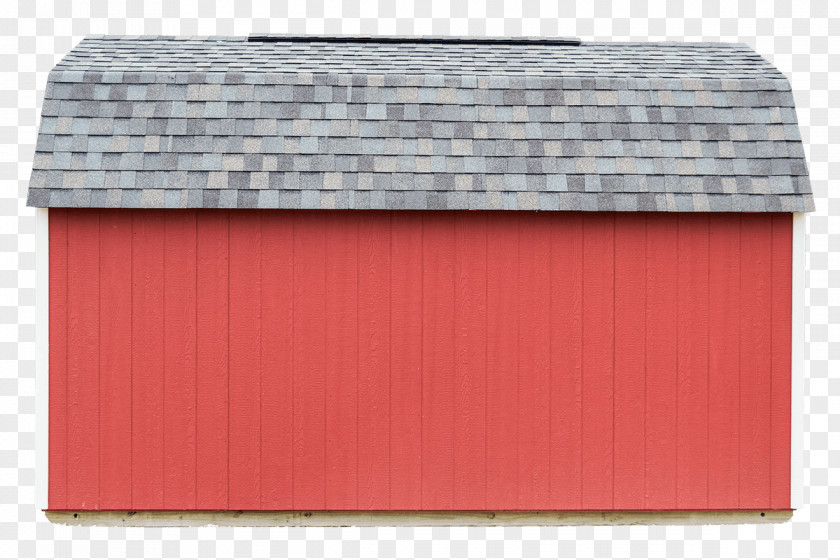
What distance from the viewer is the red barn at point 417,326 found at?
621 centimetres

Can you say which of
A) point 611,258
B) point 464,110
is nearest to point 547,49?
point 464,110

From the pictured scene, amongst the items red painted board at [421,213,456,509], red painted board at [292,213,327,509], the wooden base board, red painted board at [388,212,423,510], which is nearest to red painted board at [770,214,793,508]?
the wooden base board

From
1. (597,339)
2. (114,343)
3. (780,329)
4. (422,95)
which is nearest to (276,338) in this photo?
(114,343)

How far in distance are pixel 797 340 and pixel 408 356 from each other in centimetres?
276

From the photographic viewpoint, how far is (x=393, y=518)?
630 centimetres

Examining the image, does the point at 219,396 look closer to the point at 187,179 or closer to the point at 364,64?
the point at 187,179

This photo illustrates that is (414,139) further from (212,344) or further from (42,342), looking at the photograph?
(42,342)

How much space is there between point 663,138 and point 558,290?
4.34ft

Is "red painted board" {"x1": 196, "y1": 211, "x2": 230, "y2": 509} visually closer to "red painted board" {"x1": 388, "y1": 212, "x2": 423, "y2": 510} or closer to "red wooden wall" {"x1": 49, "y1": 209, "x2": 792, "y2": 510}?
"red wooden wall" {"x1": 49, "y1": 209, "x2": 792, "y2": 510}

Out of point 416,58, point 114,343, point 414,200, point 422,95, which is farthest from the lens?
point 416,58

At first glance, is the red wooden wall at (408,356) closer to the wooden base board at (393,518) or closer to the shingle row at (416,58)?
the wooden base board at (393,518)

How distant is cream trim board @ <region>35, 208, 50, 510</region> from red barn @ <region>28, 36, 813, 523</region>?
4 cm

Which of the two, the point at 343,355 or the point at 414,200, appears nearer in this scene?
the point at 414,200

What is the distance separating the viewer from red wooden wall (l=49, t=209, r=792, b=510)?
6.22 meters
